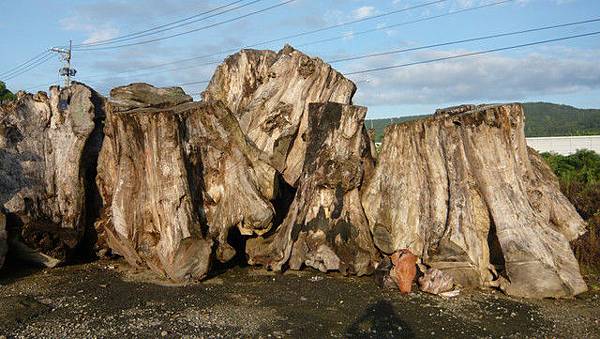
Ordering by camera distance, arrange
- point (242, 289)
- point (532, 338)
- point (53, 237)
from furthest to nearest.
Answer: point (53, 237) < point (242, 289) < point (532, 338)

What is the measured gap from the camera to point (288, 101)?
10.8 m

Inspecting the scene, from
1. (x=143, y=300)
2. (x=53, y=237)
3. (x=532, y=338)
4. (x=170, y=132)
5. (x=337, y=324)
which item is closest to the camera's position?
(x=532, y=338)

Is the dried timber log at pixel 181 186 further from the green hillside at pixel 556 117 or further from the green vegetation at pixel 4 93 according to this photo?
the green hillside at pixel 556 117

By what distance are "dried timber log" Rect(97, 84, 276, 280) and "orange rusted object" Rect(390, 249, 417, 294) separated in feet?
7.52

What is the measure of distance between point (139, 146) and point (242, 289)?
2777 millimetres

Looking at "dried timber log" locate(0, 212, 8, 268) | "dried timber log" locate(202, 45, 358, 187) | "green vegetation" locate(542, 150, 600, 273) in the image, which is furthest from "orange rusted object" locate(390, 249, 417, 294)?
"dried timber log" locate(0, 212, 8, 268)

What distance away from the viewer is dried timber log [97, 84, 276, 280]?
27.1 feet

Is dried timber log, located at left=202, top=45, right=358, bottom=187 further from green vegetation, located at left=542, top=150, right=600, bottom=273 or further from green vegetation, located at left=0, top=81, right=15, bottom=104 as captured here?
green vegetation, located at left=0, top=81, right=15, bottom=104

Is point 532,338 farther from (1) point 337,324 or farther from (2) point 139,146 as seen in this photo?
(2) point 139,146

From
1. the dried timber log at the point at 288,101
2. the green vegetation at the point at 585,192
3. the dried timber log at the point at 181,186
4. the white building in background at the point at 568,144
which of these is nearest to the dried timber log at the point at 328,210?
the dried timber log at the point at 181,186

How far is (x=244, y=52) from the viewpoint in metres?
11.8

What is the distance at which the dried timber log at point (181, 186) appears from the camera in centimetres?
826

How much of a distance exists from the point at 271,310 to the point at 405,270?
6.32ft

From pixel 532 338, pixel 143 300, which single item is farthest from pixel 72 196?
pixel 532 338
